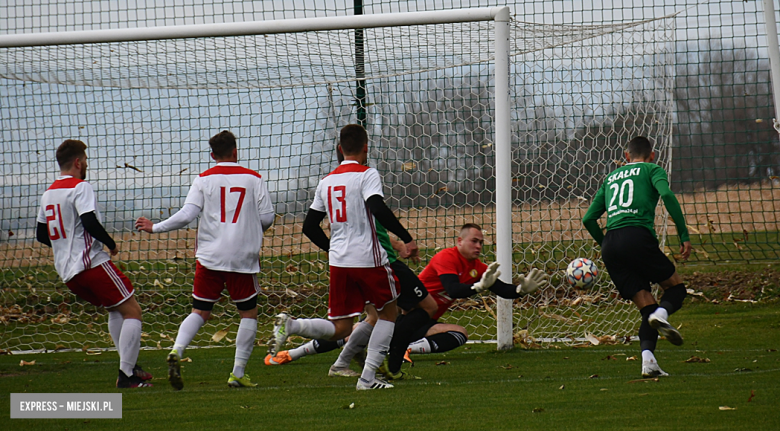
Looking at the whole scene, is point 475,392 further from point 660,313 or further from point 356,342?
point 660,313

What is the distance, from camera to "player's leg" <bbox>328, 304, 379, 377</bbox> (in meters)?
5.48

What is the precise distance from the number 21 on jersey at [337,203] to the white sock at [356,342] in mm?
1013

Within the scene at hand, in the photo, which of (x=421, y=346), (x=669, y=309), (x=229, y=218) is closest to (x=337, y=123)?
(x=421, y=346)

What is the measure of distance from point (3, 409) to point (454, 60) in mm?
5518

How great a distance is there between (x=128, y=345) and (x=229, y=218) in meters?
1.23

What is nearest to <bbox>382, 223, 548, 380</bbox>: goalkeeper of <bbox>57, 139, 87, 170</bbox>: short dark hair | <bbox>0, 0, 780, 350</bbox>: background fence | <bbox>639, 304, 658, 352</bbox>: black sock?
<bbox>639, 304, 658, 352</bbox>: black sock

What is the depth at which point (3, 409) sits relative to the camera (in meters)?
4.62

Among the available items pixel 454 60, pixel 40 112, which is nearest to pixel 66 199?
pixel 40 112

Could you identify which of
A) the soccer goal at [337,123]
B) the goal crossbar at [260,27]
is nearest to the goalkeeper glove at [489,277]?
the soccer goal at [337,123]

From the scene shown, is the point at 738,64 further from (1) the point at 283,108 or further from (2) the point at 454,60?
(1) the point at 283,108

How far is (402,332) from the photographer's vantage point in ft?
17.5

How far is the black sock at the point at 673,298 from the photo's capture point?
518cm

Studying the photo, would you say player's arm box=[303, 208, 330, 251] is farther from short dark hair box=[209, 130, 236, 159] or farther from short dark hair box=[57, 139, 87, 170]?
short dark hair box=[57, 139, 87, 170]

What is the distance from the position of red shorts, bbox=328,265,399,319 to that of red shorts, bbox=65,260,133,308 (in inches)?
66.4
